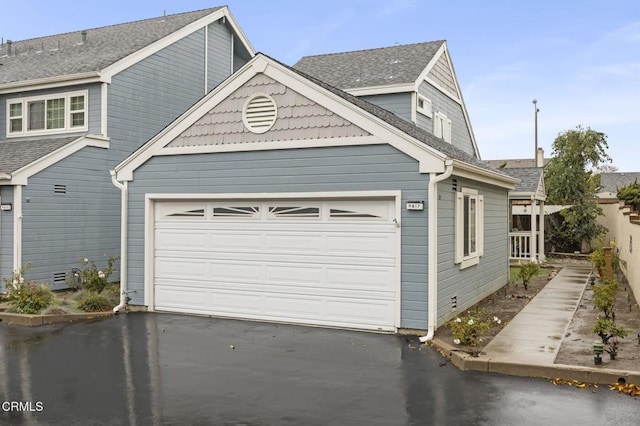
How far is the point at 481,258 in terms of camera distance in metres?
13.4

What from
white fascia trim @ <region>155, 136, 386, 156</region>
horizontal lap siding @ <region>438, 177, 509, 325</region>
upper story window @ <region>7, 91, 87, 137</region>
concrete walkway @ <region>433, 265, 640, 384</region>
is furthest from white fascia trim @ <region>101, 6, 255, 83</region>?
concrete walkway @ <region>433, 265, 640, 384</region>

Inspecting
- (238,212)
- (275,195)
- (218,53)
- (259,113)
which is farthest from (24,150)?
(275,195)

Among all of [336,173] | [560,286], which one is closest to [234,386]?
[336,173]

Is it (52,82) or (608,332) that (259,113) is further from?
(52,82)

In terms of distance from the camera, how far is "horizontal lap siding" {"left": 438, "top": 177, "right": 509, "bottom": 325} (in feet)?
34.1

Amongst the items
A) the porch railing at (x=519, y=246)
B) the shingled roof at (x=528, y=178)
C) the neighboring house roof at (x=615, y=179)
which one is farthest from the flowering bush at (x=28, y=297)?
the neighboring house roof at (x=615, y=179)

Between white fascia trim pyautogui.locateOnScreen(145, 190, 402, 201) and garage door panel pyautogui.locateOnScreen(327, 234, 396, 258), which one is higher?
white fascia trim pyautogui.locateOnScreen(145, 190, 402, 201)

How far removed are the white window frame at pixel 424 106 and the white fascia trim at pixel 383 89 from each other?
1.53 ft

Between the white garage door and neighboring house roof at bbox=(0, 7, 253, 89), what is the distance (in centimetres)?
667

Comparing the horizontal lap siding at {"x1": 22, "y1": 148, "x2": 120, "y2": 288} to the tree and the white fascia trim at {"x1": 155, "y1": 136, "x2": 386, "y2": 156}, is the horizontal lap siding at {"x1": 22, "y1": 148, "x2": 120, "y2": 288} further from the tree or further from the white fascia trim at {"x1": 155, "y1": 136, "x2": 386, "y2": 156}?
the tree

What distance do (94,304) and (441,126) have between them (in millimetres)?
11701

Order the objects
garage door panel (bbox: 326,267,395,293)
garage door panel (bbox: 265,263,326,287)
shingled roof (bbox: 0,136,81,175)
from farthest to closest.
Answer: shingled roof (bbox: 0,136,81,175)
garage door panel (bbox: 265,263,326,287)
garage door panel (bbox: 326,267,395,293)

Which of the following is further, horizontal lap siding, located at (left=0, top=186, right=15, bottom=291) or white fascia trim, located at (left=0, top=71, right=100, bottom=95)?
white fascia trim, located at (left=0, top=71, right=100, bottom=95)

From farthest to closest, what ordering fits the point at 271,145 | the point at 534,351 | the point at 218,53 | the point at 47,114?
the point at 218,53
the point at 47,114
the point at 271,145
the point at 534,351
